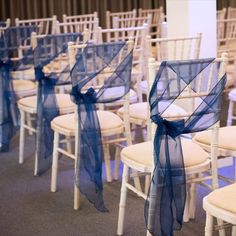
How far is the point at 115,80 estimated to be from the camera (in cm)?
344

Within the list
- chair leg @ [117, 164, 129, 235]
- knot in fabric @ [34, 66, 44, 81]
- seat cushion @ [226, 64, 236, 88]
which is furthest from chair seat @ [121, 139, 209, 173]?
seat cushion @ [226, 64, 236, 88]

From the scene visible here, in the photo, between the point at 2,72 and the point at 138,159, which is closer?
the point at 138,159

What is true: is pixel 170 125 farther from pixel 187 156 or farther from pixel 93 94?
pixel 93 94

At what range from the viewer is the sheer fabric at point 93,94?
11.3ft

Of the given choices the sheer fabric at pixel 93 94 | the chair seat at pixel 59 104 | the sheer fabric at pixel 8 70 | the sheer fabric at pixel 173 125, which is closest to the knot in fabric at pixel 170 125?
the sheer fabric at pixel 173 125

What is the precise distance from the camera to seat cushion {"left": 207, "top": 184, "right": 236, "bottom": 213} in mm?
2273

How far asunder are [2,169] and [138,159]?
1.78 metres

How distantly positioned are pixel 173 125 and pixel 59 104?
158cm

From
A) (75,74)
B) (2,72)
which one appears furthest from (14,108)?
(75,74)

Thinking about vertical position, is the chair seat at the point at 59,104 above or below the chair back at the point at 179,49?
below

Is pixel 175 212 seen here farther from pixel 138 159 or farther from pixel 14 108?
pixel 14 108

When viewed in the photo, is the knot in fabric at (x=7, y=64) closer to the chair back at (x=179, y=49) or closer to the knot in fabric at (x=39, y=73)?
the knot in fabric at (x=39, y=73)

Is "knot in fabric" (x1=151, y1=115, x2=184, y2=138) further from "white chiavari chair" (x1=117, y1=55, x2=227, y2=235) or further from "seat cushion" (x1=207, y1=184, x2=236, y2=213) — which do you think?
"seat cushion" (x1=207, y1=184, x2=236, y2=213)

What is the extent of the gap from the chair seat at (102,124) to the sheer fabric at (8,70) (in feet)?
3.65
